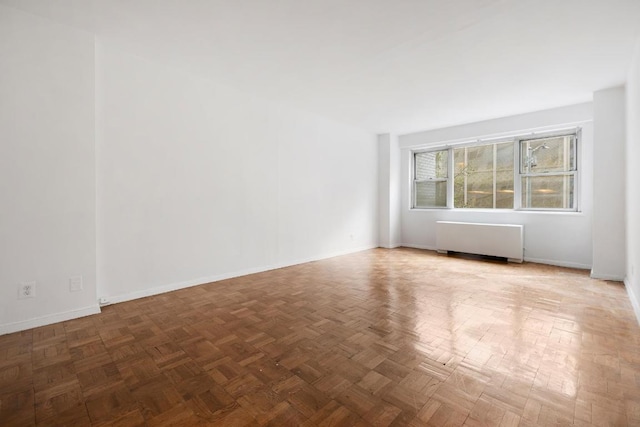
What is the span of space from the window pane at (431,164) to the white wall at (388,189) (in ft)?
1.54

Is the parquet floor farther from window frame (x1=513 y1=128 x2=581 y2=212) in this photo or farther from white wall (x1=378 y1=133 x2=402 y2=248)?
white wall (x1=378 y1=133 x2=402 y2=248)

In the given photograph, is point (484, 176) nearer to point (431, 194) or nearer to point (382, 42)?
point (431, 194)

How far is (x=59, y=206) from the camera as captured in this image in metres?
2.62

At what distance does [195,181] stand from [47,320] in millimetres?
1892

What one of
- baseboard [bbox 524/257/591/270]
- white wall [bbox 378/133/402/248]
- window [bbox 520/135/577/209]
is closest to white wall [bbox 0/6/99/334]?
white wall [bbox 378/133/402/248]

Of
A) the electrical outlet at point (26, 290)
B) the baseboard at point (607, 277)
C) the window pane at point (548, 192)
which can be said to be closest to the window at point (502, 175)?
the window pane at point (548, 192)

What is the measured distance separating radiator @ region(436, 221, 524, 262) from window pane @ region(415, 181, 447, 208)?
635 mm

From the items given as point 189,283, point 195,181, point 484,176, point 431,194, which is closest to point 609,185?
point 484,176

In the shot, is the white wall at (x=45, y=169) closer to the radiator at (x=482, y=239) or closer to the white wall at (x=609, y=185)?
the radiator at (x=482, y=239)

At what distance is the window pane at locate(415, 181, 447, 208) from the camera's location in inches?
250

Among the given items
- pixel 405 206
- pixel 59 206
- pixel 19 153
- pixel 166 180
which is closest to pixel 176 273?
pixel 166 180

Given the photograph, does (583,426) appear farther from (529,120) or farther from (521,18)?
(529,120)

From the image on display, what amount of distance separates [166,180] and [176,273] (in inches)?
43.1

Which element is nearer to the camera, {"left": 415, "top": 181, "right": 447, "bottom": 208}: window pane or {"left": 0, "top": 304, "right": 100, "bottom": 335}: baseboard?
{"left": 0, "top": 304, "right": 100, "bottom": 335}: baseboard
